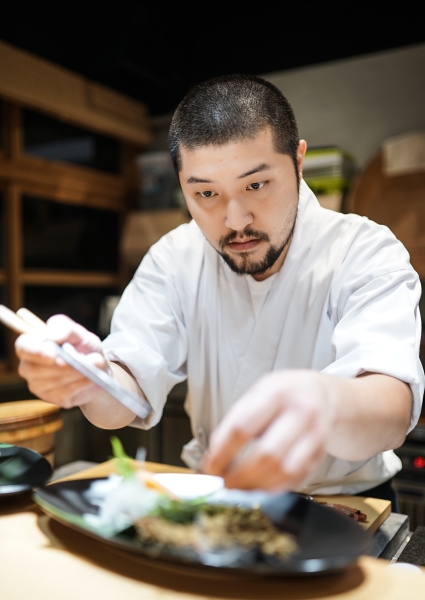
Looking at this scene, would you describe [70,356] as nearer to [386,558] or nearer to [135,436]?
[386,558]

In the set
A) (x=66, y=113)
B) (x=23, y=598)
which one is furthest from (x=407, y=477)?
(x=66, y=113)

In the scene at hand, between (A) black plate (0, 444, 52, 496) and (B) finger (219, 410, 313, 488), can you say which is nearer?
(B) finger (219, 410, 313, 488)

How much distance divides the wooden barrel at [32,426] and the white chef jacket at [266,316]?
0.64ft

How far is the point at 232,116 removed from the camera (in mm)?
1189

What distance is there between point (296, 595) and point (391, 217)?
2.70m

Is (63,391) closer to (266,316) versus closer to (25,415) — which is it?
(25,415)

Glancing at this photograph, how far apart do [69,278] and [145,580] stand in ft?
10.9

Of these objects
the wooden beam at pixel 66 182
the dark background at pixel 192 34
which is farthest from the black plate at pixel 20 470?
the dark background at pixel 192 34

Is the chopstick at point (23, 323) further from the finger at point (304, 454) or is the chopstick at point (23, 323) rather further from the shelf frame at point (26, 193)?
the shelf frame at point (26, 193)

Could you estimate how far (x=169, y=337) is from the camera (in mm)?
1481

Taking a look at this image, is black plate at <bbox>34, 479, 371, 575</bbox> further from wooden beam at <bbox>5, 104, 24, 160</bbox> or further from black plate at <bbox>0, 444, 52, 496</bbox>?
wooden beam at <bbox>5, 104, 24, 160</bbox>

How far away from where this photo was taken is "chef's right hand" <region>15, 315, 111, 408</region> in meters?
0.88

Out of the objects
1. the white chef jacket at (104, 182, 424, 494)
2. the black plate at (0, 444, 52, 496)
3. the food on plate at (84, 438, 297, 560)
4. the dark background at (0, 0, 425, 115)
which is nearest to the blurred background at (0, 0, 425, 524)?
the dark background at (0, 0, 425, 115)

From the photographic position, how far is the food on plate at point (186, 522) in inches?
25.1
